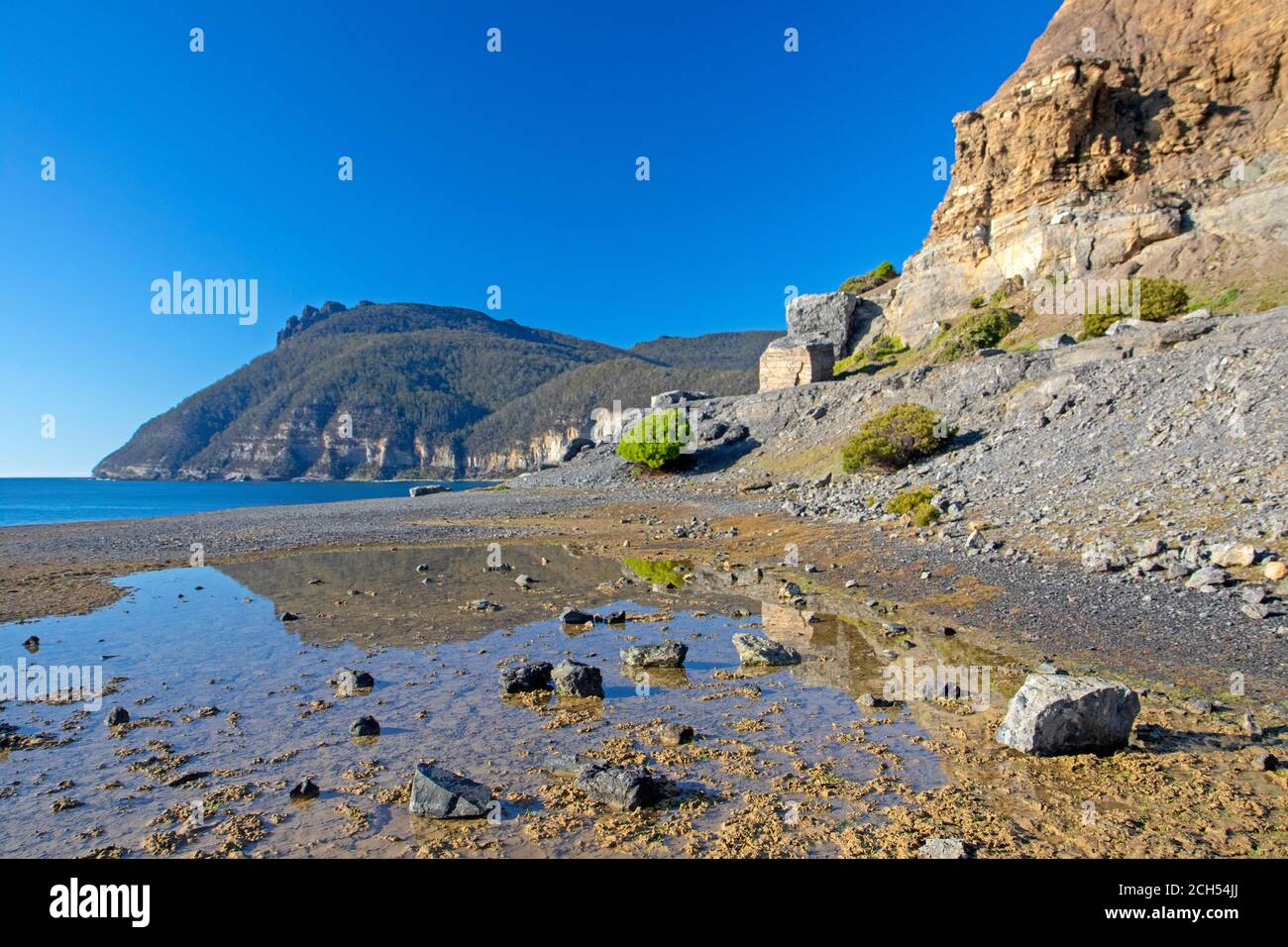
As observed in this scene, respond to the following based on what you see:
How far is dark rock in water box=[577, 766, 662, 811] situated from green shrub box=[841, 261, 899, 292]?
58414mm

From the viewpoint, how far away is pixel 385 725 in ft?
21.1

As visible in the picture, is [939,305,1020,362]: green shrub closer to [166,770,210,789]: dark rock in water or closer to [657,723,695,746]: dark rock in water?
[657,723,695,746]: dark rock in water

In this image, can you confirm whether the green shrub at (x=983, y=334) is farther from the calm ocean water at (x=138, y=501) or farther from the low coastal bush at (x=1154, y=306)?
the calm ocean water at (x=138, y=501)

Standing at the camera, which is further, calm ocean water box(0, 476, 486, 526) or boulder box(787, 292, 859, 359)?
boulder box(787, 292, 859, 359)

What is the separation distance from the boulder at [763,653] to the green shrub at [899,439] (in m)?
17.5

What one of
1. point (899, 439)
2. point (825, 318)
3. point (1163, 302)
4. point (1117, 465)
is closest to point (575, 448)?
point (825, 318)

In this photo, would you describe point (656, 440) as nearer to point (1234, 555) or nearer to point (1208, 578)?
point (1234, 555)

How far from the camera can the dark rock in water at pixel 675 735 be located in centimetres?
599

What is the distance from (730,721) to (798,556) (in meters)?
8.99

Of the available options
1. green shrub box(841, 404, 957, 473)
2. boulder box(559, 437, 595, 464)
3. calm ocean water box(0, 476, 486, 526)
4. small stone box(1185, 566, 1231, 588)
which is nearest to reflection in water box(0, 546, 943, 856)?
small stone box(1185, 566, 1231, 588)

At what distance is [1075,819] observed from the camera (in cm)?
449

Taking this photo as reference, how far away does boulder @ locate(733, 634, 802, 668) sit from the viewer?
8305mm

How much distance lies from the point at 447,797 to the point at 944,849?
3.32m
